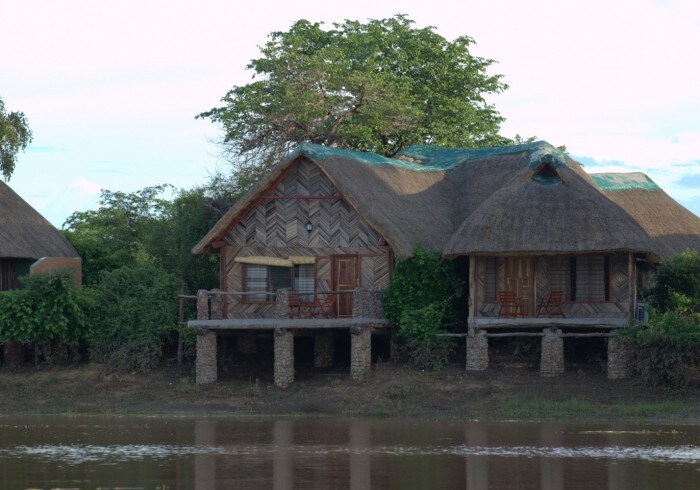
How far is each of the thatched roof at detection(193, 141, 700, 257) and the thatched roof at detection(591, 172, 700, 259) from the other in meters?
0.44

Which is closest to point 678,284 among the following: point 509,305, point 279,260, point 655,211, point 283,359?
point 509,305

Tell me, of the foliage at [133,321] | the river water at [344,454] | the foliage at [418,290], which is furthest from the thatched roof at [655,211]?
the foliage at [133,321]

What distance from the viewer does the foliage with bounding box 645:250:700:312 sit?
1387 inches

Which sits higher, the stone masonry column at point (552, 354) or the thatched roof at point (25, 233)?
the thatched roof at point (25, 233)

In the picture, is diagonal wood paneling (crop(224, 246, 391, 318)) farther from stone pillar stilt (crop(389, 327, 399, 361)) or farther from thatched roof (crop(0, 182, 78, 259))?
thatched roof (crop(0, 182, 78, 259))

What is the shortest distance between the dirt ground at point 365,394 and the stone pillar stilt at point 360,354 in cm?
23

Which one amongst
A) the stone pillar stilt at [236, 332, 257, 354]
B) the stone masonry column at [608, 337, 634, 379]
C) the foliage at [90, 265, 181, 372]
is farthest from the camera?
the stone pillar stilt at [236, 332, 257, 354]

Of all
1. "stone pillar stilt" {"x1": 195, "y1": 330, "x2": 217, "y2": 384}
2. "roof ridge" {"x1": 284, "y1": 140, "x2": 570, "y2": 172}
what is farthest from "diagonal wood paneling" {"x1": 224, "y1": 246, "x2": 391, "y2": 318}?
"roof ridge" {"x1": 284, "y1": 140, "x2": 570, "y2": 172}

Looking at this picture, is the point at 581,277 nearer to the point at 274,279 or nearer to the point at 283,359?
the point at 283,359

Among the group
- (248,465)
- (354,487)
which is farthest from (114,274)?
(354,487)

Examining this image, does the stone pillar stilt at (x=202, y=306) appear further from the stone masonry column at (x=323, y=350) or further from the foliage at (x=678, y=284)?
the foliage at (x=678, y=284)

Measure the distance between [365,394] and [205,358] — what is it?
4.97 metres

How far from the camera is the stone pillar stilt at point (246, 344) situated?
131 ft

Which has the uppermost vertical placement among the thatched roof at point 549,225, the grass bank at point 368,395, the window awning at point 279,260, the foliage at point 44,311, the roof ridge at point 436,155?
the roof ridge at point 436,155
